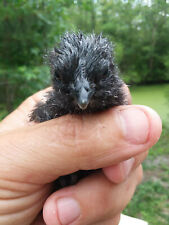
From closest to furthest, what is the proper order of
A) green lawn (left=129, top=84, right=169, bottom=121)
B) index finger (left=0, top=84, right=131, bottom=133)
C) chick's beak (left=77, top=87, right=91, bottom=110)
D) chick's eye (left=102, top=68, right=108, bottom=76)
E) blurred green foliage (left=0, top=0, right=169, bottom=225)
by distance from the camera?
chick's beak (left=77, top=87, right=91, bottom=110) → chick's eye (left=102, top=68, right=108, bottom=76) → index finger (left=0, top=84, right=131, bottom=133) → blurred green foliage (left=0, top=0, right=169, bottom=225) → green lawn (left=129, top=84, right=169, bottom=121)

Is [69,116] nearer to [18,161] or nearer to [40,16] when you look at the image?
[18,161]

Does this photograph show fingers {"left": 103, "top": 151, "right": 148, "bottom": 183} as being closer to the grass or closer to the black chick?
the black chick

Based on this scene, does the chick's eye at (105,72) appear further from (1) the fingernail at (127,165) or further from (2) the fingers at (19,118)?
(2) the fingers at (19,118)

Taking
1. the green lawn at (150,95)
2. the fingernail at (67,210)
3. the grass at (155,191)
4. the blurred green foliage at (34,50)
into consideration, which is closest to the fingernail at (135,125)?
the fingernail at (67,210)

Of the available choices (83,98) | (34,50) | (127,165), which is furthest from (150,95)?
(83,98)

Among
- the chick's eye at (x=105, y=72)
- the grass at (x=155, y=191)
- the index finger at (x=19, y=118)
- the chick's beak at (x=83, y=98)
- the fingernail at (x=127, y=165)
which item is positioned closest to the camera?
the chick's beak at (x=83, y=98)

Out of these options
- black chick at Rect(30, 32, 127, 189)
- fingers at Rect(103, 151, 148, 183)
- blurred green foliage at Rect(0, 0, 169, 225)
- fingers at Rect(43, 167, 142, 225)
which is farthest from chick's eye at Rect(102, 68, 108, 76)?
blurred green foliage at Rect(0, 0, 169, 225)

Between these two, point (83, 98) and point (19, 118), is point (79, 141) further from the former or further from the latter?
point (19, 118)
